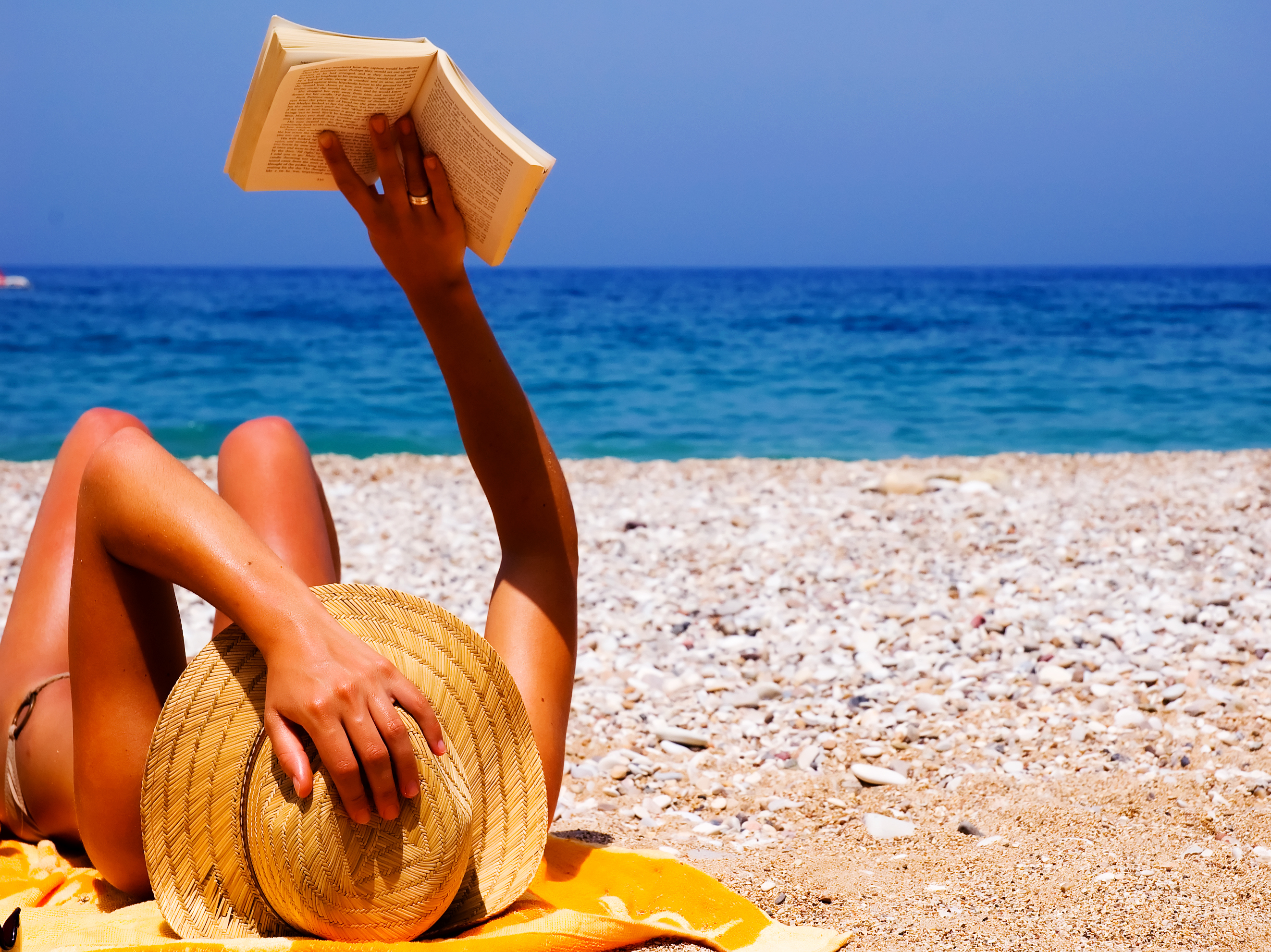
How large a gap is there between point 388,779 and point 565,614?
2.55 feet

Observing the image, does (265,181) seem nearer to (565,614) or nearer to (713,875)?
(565,614)

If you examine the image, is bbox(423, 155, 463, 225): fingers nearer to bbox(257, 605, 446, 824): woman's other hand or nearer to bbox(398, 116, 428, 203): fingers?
bbox(398, 116, 428, 203): fingers

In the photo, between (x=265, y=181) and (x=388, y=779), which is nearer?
(x=388, y=779)

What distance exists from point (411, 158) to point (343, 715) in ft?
3.59

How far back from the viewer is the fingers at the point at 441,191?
6.79 ft

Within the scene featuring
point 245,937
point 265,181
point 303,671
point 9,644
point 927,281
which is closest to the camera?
point 303,671

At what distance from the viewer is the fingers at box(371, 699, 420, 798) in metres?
1.53

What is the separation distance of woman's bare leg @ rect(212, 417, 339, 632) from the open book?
20.3 inches

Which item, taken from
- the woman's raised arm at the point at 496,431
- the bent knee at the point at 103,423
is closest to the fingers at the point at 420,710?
the woman's raised arm at the point at 496,431

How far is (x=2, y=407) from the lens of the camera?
14492mm

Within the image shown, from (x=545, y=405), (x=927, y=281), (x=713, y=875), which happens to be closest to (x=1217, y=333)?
(x=545, y=405)

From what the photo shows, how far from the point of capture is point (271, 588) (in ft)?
5.28

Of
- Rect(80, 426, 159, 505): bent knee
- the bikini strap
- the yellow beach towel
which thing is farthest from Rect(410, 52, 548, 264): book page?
the bikini strap

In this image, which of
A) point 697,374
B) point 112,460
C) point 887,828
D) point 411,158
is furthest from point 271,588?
point 697,374
